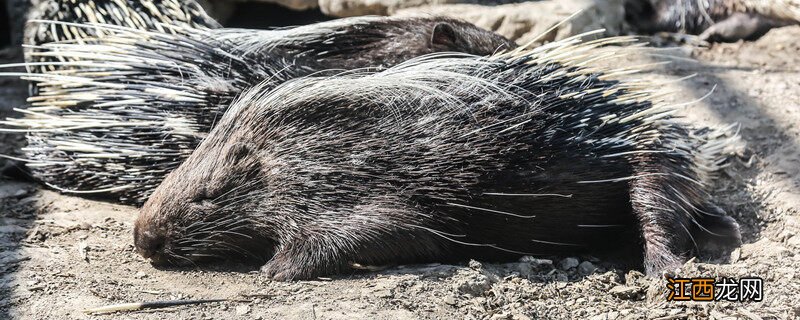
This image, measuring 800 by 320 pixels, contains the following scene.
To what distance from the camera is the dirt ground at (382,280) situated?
2.83 m

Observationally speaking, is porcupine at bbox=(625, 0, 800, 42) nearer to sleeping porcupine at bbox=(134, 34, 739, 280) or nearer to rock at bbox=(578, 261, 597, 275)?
sleeping porcupine at bbox=(134, 34, 739, 280)

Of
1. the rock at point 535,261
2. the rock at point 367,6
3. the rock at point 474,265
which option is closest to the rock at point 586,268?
the rock at point 535,261

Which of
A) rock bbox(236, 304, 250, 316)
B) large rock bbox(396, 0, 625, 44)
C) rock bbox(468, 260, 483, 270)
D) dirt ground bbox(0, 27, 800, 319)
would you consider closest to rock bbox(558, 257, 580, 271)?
dirt ground bbox(0, 27, 800, 319)

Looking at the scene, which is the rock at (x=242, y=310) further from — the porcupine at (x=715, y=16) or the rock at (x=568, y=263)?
the porcupine at (x=715, y=16)

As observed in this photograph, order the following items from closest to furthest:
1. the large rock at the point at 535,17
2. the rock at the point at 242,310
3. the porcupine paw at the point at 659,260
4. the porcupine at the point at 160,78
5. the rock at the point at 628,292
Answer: the rock at the point at 242,310 < the rock at the point at 628,292 < the porcupine paw at the point at 659,260 < the porcupine at the point at 160,78 < the large rock at the point at 535,17

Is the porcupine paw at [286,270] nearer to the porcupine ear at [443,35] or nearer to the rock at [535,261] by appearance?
the rock at [535,261]

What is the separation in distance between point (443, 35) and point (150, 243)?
146cm

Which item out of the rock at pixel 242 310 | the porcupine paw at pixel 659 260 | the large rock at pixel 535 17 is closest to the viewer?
the rock at pixel 242 310

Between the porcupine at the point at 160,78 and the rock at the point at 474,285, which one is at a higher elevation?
the porcupine at the point at 160,78

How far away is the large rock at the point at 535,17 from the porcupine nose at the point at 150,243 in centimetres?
208

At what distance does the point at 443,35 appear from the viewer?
12.8 feet

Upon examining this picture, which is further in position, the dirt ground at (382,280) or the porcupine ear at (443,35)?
the porcupine ear at (443,35)

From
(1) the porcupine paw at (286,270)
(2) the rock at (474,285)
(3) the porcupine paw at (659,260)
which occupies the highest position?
(1) the porcupine paw at (286,270)

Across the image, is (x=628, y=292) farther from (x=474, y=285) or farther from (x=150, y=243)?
(x=150, y=243)
